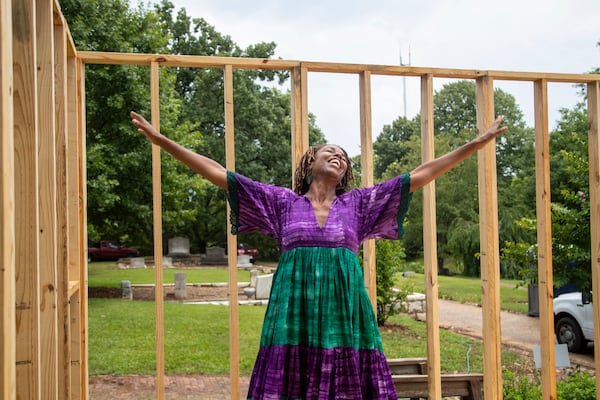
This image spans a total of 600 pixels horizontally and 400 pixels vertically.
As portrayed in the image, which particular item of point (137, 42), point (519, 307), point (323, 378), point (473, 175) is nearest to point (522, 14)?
point (473, 175)

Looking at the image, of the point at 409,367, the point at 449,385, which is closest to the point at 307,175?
the point at 449,385

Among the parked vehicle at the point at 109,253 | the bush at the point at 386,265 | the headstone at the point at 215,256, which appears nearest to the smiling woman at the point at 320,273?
the bush at the point at 386,265

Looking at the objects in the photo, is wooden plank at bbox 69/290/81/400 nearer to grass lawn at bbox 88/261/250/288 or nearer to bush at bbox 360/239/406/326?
bush at bbox 360/239/406/326

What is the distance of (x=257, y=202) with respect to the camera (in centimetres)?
233

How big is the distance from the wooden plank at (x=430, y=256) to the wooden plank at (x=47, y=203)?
163cm

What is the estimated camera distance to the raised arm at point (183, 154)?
2.19 meters

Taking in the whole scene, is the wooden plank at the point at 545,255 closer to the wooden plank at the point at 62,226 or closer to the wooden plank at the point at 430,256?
the wooden plank at the point at 430,256

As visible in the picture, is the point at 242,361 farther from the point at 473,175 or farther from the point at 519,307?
the point at 473,175

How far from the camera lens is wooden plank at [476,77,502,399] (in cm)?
283

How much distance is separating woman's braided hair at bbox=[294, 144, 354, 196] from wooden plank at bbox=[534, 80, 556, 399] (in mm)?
1124

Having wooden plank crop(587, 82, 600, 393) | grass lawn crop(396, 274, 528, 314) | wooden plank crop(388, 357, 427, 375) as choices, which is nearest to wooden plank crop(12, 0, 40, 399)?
wooden plank crop(587, 82, 600, 393)

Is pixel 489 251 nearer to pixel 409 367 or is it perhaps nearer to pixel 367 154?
pixel 367 154

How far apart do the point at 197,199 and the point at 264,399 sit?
17.9m

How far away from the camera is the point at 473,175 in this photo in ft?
49.2
